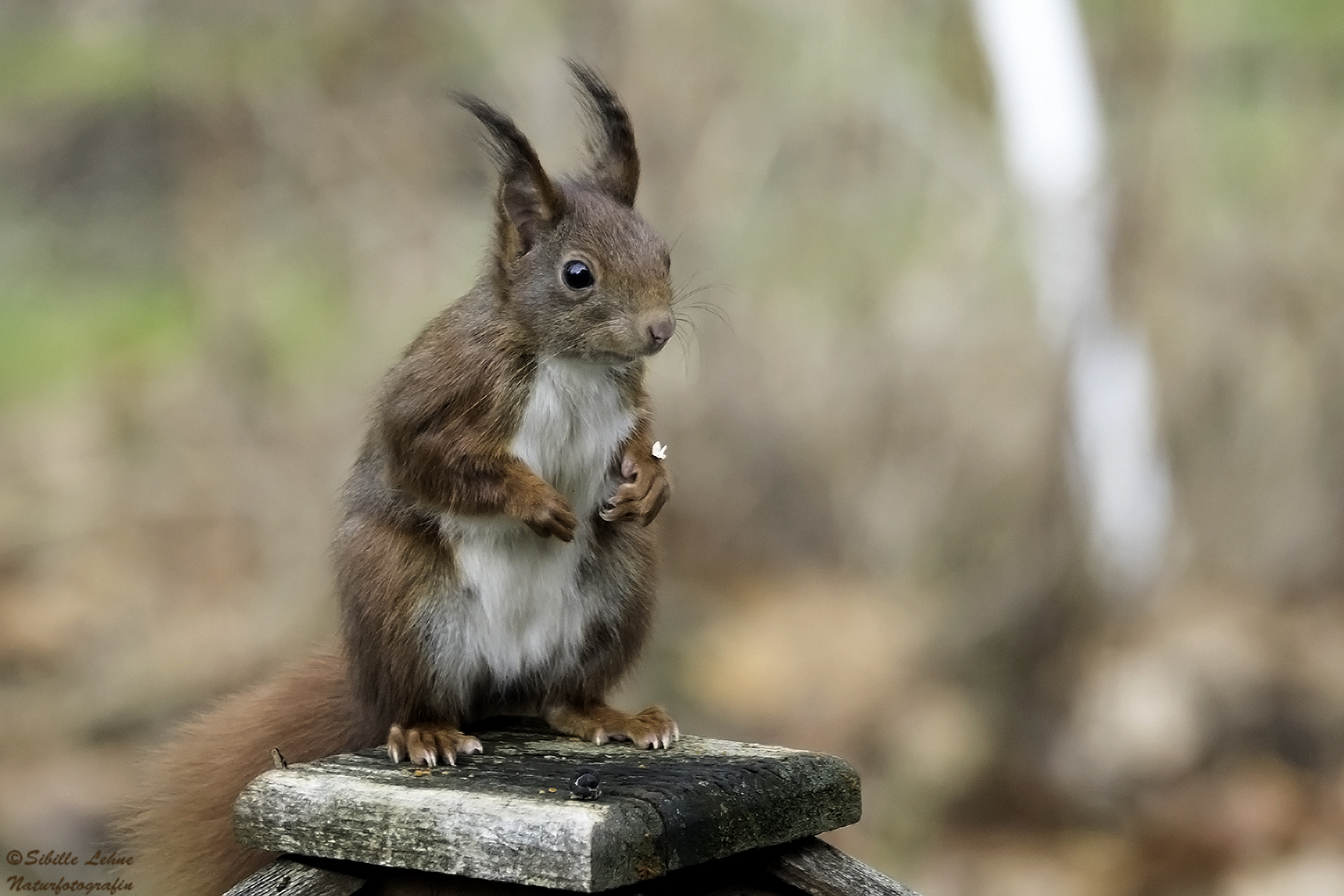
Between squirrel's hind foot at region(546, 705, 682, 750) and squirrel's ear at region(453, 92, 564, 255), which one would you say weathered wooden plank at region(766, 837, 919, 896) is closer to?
squirrel's hind foot at region(546, 705, 682, 750)

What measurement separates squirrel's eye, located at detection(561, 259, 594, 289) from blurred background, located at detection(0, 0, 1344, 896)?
198cm

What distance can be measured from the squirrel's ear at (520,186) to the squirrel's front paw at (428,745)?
0.57 metres

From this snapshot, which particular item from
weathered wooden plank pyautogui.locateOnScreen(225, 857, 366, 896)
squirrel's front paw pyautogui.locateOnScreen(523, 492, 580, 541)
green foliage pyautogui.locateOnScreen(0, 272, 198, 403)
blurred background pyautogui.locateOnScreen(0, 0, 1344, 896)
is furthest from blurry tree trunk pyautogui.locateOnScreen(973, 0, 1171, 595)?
weathered wooden plank pyautogui.locateOnScreen(225, 857, 366, 896)

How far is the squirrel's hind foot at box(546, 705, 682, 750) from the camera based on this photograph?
171 centimetres

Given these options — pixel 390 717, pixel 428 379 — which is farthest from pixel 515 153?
pixel 390 717

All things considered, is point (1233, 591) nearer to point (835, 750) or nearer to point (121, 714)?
point (835, 750)

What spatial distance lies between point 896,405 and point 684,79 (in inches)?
38.7

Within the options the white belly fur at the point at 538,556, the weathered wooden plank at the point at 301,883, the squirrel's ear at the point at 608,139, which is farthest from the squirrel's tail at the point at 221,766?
the squirrel's ear at the point at 608,139

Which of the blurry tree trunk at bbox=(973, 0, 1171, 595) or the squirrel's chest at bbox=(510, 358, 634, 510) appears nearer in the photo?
the squirrel's chest at bbox=(510, 358, 634, 510)

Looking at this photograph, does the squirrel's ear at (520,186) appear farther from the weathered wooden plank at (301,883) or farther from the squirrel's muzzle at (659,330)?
the weathered wooden plank at (301,883)

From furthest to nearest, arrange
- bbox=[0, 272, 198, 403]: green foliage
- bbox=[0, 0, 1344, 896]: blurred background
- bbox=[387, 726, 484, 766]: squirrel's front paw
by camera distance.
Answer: bbox=[0, 272, 198, 403]: green foliage < bbox=[0, 0, 1344, 896]: blurred background < bbox=[387, 726, 484, 766]: squirrel's front paw

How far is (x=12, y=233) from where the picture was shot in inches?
159

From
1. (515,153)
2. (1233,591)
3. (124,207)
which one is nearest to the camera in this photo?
(515,153)

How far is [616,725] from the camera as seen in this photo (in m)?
1.80
